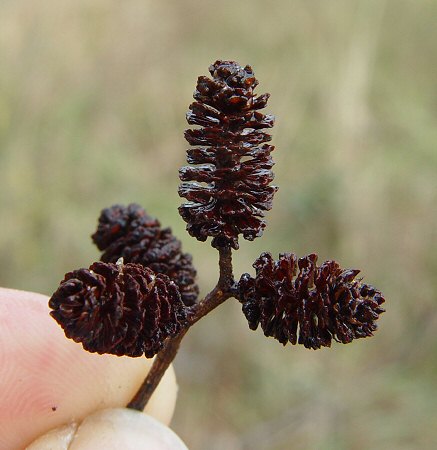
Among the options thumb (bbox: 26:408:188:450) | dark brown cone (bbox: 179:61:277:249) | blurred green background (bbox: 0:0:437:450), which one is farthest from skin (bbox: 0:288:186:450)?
blurred green background (bbox: 0:0:437:450)

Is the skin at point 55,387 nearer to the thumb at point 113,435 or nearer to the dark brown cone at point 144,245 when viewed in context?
the thumb at point 113,435

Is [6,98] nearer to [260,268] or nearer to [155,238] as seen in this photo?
[155,238]

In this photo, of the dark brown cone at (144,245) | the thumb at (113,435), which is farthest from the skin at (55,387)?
the dark brown cone at (144,245)

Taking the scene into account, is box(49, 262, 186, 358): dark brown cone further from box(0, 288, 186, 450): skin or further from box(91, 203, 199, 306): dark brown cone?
box(0, 288, 186, 450): skin

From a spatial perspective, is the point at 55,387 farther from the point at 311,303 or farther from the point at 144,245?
the point at 311,303

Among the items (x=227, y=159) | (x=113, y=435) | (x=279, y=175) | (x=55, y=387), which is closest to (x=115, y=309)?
(x=227, y=159)

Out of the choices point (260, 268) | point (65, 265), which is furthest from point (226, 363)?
point (260, 268)
